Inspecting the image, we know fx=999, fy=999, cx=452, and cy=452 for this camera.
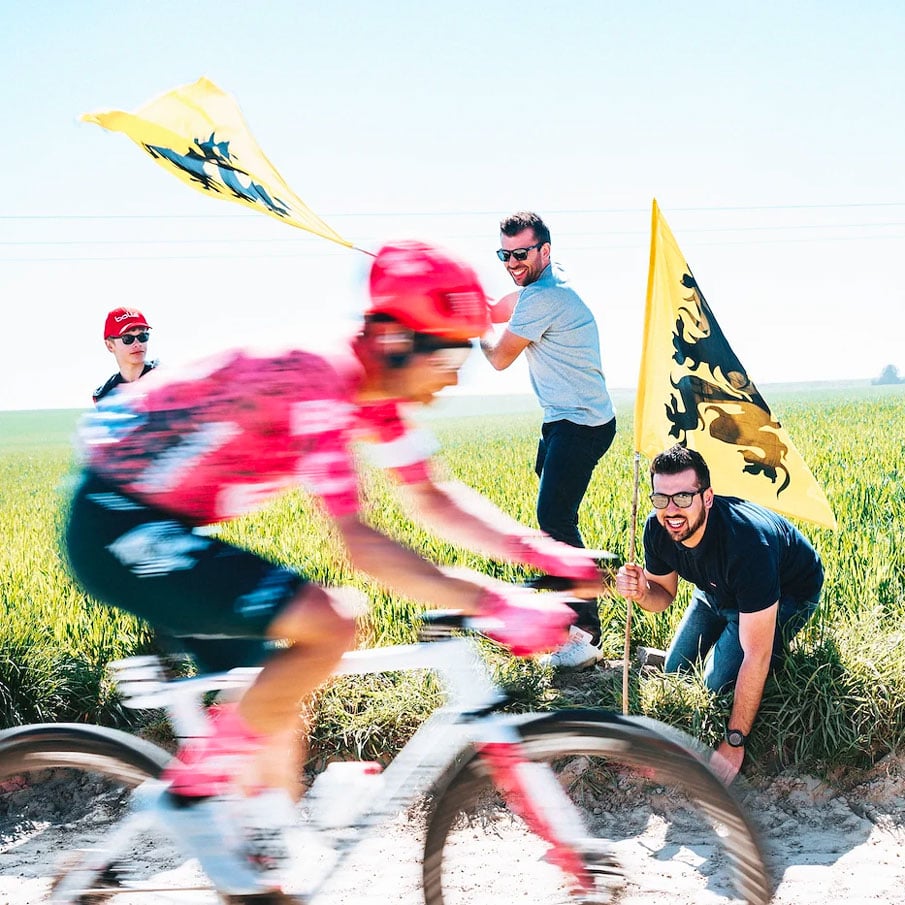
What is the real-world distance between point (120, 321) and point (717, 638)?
339cm

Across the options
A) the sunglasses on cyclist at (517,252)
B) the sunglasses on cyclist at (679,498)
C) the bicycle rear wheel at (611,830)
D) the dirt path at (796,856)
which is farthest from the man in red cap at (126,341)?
the bicycle rear wheel at (611,830)

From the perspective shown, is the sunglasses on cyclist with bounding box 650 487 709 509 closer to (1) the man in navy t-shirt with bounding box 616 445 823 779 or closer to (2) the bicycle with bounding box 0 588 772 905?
(1) the man in navy t-shirt with bounding box 616 445 823 779

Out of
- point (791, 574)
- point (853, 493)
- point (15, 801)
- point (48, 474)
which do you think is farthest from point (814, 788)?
point (48, 474)

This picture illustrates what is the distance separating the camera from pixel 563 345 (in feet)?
15.6

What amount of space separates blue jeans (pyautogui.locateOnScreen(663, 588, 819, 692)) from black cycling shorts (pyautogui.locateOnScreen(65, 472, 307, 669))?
2340 millimetres

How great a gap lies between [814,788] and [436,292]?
9.22 feet

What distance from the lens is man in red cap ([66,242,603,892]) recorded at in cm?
203

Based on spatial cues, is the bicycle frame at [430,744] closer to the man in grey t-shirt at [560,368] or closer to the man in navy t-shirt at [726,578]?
the man in navy t-shirt at [726,578]

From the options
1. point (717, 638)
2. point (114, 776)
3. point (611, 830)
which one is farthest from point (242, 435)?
point (717, 638)

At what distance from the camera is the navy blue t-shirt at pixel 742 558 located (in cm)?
364

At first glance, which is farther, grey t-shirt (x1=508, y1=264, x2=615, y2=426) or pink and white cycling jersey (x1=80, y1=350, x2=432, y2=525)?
grey t-shirt (x1=508, y1=264, x2=615, y2=426)

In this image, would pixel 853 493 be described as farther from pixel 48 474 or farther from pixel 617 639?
pixel 48 474

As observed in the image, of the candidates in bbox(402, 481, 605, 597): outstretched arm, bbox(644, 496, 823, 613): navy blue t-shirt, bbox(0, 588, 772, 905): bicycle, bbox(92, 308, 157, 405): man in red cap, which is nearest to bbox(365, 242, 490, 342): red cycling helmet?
bbox(402, 481, 605, 597): outstretched arm

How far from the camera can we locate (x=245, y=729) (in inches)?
85.7
